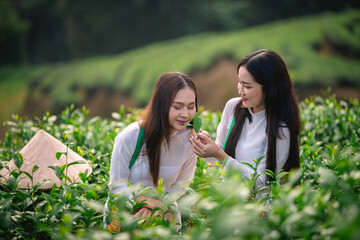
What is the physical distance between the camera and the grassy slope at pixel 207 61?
11.4m

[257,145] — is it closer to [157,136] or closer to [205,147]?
[205,147]

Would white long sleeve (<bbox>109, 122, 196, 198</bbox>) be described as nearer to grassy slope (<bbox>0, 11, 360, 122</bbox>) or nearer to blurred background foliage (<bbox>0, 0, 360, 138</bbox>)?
blurred background foliage (<bbox>0, 0, 360, 138</bbox>)

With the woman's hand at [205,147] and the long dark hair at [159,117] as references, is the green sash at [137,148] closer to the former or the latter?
the long dark hair at [159,117]

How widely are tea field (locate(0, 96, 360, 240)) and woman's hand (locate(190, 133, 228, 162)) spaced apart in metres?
0.13

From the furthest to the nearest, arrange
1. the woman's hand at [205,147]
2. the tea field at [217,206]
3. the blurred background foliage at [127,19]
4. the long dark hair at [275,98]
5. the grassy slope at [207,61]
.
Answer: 1. the blurred background foliage at [127,19]
2. the grassy slope at [207,61]
3. the long dark hair at [275,98]
4. the woman's hand at [205,147]
5. the tea field at [217,206]

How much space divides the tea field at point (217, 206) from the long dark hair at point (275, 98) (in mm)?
204

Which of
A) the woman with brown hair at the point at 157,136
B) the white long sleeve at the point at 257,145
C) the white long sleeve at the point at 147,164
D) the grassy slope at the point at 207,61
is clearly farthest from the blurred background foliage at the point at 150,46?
the woman with brown hair at the point at 157,136

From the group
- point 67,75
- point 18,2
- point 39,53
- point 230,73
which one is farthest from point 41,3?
point 230,73

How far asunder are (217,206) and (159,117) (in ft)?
3.33

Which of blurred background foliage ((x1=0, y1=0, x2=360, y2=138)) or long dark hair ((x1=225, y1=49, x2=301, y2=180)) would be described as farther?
blurred background foliage ((x1=0, y1=0, x2=360, y2=138))

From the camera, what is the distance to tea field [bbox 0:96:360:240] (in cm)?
111

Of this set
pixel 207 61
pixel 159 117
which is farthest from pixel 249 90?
pixel 207 61

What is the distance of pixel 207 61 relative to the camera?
40.1 ft

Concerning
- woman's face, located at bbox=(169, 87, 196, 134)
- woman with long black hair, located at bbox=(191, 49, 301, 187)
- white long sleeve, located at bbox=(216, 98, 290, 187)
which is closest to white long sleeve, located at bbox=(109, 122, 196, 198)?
woman's face, located at bbox=(169, 87, 196, 134)
